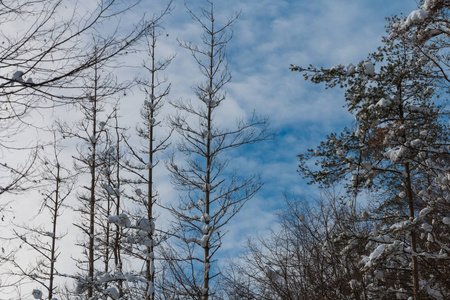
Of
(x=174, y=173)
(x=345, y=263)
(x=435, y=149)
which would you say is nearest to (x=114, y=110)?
(x=174, y=173)

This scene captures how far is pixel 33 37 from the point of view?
4.45 meters

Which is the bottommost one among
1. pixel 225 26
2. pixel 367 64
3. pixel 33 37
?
pixel 33 37

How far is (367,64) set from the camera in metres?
9.25

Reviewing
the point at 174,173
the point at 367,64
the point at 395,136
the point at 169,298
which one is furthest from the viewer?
the point at 174,173

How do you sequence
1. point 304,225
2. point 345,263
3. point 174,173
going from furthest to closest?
point 304,225 → point 345,263 → point 174,173

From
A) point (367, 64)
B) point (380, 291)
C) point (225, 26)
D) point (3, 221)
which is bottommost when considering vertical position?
point (380, 291)

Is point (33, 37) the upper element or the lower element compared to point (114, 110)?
lower

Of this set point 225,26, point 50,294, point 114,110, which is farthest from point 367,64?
point 50,294

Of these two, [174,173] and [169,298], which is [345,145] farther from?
[169,298]

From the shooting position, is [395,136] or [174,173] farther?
[174,173]

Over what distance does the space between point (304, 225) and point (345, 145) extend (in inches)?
203

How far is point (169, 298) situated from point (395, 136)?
6.15 meters

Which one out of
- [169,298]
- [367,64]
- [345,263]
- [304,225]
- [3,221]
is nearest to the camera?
[3,221]

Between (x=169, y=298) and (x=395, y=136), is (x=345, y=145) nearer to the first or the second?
(x=395, y=136)
